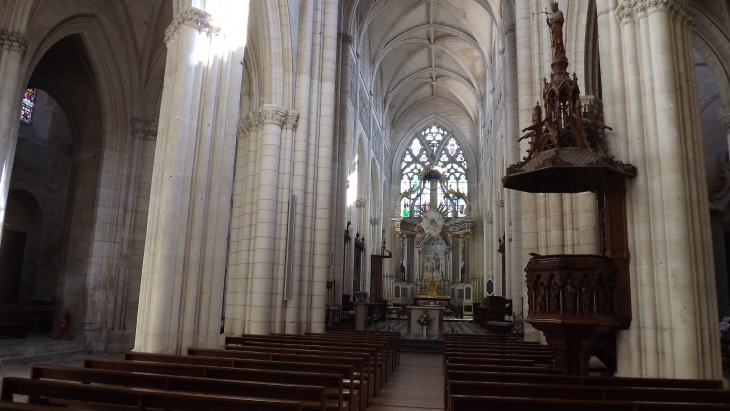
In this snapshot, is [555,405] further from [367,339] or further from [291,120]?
[291,120]

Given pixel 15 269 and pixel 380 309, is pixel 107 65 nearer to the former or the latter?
pixel 15 269

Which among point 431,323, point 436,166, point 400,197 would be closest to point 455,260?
point 400,197

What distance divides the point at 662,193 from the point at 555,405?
4.13 meters

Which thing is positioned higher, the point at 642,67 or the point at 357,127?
the point at 357,127

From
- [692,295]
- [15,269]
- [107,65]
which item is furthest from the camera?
[15,269]

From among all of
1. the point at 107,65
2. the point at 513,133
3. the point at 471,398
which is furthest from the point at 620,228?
the point at 107,65

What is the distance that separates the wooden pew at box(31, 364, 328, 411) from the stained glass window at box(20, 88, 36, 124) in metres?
18.2

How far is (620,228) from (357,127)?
750 inches

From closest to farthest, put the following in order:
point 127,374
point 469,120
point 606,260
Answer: point 127,374
point 606,260
point 469,120

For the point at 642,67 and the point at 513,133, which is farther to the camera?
the point at 513,133

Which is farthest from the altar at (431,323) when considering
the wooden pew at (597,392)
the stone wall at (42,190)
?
the stone wall at (42,190)

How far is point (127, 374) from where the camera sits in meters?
4.44

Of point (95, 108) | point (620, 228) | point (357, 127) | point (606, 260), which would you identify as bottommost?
point (606, 260)

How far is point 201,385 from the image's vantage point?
169 inches
